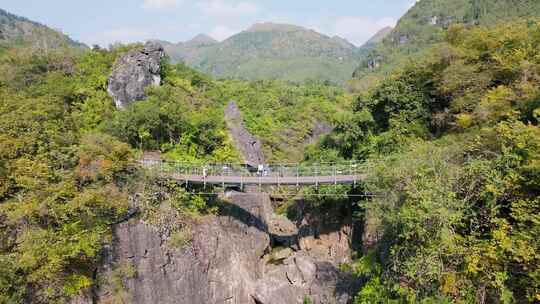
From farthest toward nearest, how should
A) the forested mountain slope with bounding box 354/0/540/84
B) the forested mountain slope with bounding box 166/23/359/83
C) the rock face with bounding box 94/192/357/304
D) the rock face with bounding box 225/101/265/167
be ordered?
the forested mountain slope with bounding box 166/23/359/83
the forested mountain slope with bounding box 354/0/540/84
the rock face with bounding box 225/101/265/167
the rock face with bounding box 94/192/357/304

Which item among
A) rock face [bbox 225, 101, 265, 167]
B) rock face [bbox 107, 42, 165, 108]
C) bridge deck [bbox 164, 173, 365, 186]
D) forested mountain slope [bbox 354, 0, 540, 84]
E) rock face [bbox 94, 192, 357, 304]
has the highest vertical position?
forested mountain slope [bbox 354, 0, 540, 84]

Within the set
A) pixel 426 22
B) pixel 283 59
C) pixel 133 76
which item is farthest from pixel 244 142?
pixel 283 59

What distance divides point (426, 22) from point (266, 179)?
85.8m

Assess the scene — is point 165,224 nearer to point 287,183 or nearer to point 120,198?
point 120,198

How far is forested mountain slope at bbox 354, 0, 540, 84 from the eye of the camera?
6431cm

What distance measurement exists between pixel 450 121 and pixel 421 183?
9706 mm

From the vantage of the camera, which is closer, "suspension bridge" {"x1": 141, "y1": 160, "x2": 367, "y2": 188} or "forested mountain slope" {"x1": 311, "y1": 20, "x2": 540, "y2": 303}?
"forested mountain slope" {"x1": 311, "y1": 20, "x2": 540, "y2": 303}

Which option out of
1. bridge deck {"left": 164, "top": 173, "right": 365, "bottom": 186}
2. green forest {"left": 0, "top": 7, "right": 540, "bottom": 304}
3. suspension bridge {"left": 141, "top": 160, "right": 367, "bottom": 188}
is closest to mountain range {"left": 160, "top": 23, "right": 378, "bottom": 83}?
green forest {"left": 0, "top": 7, "right": 540, "bottom": 304}

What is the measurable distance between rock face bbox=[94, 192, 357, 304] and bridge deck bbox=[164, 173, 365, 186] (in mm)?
2373

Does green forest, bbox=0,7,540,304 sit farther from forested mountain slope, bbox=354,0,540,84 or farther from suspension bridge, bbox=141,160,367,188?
forested mountain slope, bbox=354,0,540,84

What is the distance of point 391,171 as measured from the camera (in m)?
13.0

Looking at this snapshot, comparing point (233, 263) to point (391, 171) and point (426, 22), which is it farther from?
point (426, 22)

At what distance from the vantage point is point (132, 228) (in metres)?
15.1

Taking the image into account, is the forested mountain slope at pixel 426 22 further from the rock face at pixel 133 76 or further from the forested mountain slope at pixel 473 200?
the forested mountain slope at pixel 473 200
